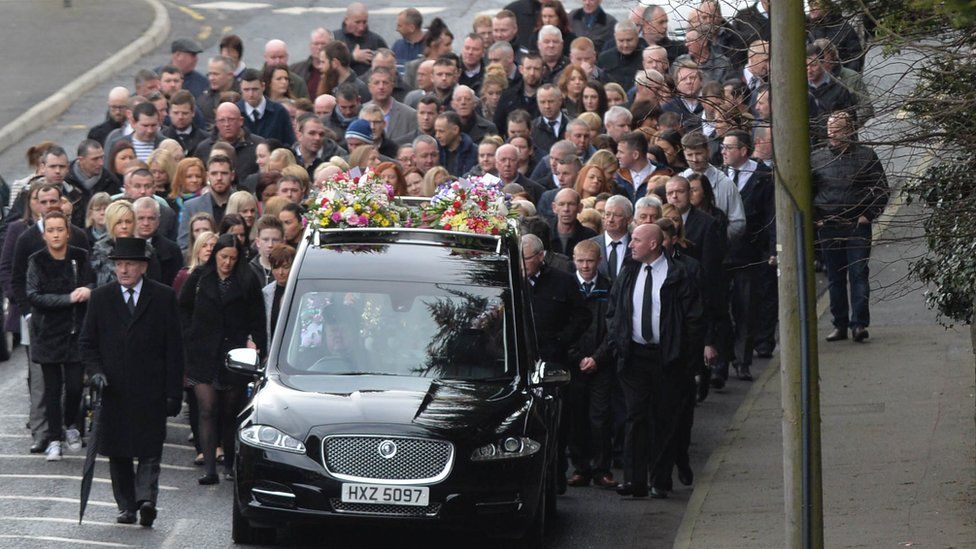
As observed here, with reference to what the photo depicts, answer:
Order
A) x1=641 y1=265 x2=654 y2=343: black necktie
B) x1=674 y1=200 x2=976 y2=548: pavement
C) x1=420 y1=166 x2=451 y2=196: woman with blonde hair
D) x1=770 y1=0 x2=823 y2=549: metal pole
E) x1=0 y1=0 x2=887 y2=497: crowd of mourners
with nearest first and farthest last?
x1=770 y1=0 x2=823 y2=549: metal pole → x1=674 y1=200 x2=976 y2=548: pavement → x1=0 y1=0 x2=887 y2=497: crowd of mourners → x1=641 y1=265 x2=654 y2=343: black necktie → x1=420 y1=166 x2=451 y2=196: woman with blonde hair

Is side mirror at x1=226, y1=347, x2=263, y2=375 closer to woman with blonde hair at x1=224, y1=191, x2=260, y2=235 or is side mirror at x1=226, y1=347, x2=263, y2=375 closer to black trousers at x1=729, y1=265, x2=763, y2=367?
woman with blonde hair at x1=224, y1=191, x2=260, y2=235

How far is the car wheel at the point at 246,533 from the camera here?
40.9 feet

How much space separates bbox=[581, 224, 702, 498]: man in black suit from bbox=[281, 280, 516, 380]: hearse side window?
1.84 metres

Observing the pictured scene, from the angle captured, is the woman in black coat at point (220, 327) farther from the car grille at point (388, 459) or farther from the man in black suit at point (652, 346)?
the car grille at point (388, 459)

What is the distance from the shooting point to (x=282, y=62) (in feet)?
76.6

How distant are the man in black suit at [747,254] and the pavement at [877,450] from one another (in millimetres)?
408

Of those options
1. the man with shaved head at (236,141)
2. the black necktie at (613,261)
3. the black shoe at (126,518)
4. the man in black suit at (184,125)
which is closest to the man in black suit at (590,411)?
the black necktie at (613,261)

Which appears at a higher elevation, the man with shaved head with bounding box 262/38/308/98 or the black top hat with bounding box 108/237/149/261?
the man with shaved head with bounding box 262/38/308/98

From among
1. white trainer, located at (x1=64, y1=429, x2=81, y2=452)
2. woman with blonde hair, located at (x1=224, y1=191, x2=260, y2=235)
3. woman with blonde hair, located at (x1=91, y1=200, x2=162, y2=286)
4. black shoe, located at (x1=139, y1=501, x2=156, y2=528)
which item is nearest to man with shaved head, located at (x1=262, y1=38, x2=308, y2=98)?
woman with blonde hair, located at (x1=224, y1=191, x2=260, y2=235)

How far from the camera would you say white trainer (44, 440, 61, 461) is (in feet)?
49.5

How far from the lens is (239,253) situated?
1517 cm

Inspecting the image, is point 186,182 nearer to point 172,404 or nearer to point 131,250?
point 131,250

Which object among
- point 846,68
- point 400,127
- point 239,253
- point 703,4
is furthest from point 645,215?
point 400,127

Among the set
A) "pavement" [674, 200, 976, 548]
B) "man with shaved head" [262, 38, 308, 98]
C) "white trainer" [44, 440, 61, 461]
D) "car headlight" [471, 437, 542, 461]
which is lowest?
"pavement" [674, 200, 976, 548]
